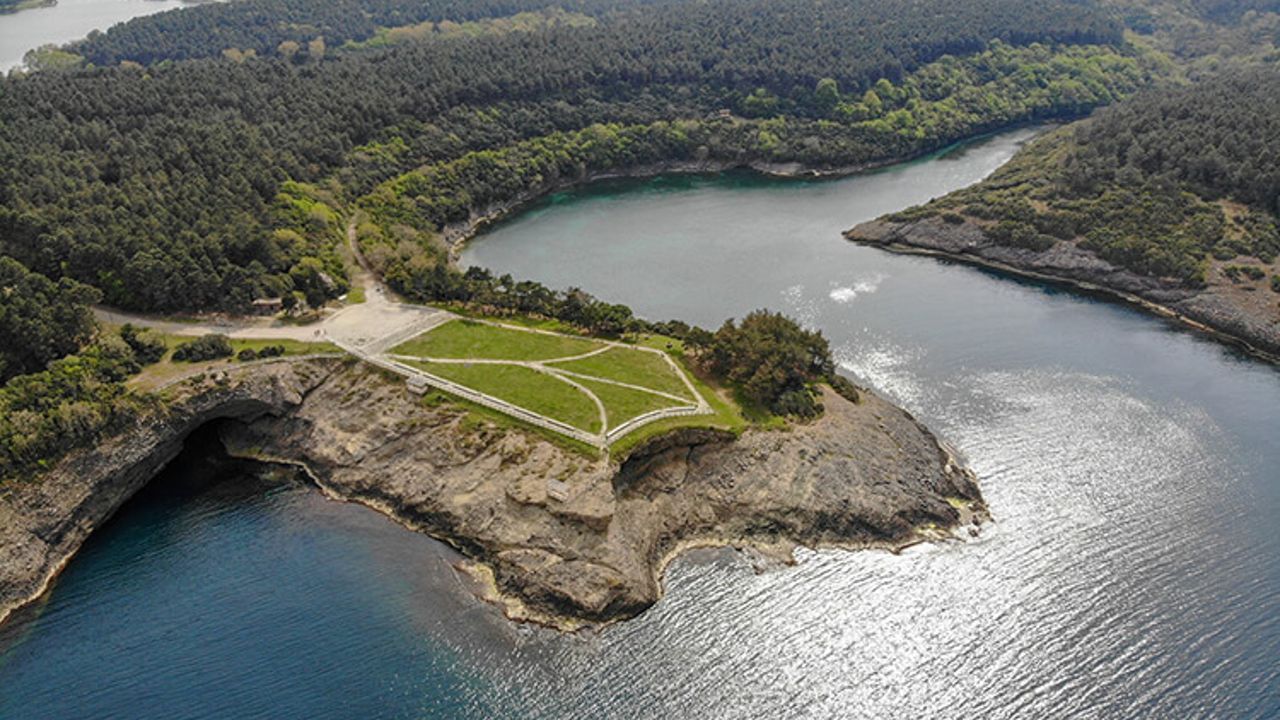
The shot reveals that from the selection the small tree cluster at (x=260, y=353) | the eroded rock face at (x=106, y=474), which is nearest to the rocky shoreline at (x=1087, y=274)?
the small tree cluster at (x=260, y=353)

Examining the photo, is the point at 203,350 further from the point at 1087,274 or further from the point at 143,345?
the point at 1087,274

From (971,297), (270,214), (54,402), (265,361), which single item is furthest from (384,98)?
(971,297)

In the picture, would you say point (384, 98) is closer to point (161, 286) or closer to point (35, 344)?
point (161, 286)

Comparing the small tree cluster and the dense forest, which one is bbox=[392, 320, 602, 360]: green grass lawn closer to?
the small tree cluster

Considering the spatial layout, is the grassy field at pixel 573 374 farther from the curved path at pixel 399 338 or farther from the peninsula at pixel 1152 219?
the peninsula at pixel 1152 219

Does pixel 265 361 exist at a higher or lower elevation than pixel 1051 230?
higher

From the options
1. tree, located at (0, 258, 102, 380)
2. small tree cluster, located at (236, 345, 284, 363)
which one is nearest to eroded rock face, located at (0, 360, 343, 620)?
small tree cluster, located at (236, 345, 284, 363)

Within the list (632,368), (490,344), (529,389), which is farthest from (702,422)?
(490,344)
